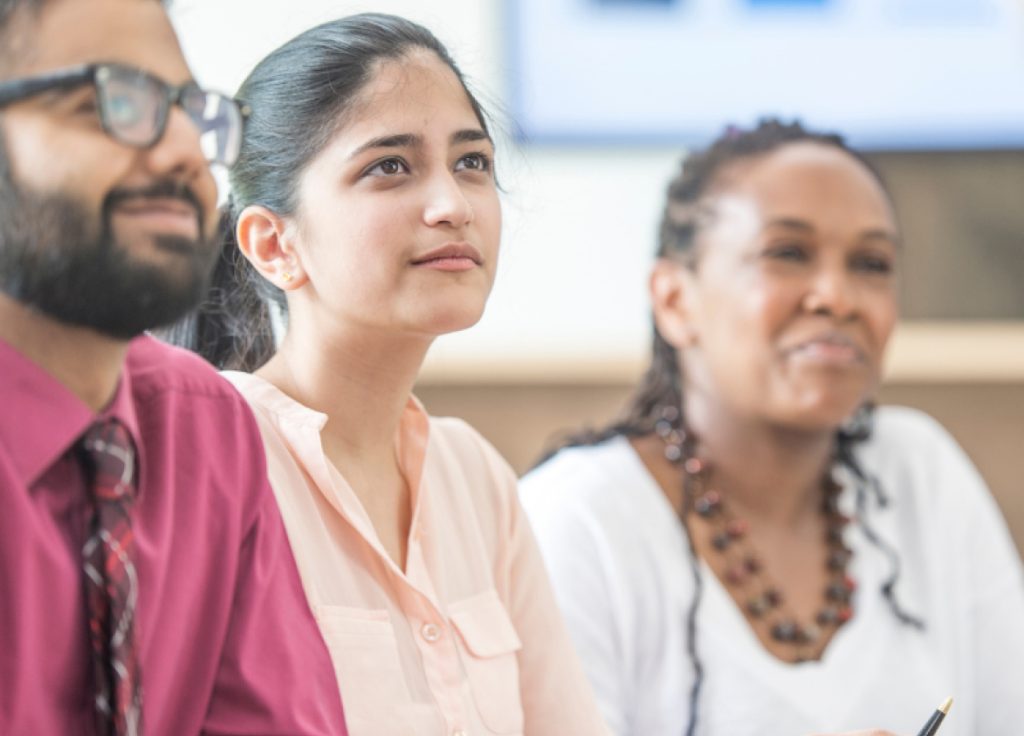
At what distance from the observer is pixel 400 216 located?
40.9 inches

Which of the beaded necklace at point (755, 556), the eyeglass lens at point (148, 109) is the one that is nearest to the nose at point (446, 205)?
the eyeglass lens at point (148, 109)

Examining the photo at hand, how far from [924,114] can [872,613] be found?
4.74ft


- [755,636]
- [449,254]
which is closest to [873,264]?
[755,636]

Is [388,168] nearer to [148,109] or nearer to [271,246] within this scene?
[271,246]

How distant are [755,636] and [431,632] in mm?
589

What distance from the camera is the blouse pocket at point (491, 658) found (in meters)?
1.10

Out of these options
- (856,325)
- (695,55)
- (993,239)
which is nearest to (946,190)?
(993,239)

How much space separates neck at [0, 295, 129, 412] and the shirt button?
347 mm

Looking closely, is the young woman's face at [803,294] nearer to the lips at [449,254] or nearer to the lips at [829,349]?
the lips at [829,349]

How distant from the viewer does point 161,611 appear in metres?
0.86

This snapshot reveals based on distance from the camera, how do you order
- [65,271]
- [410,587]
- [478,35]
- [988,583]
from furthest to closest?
[478,35]
[988,583]
[410,587]
[65,271]

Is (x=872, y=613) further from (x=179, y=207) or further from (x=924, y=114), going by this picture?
(x=924, y=114)

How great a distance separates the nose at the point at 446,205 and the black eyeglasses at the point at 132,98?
0.77 ft

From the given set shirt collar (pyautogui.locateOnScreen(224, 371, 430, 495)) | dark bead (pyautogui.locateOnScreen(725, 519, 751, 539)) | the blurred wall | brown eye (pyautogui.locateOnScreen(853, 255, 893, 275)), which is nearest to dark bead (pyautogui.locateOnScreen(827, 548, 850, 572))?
dark bead (pyautogui.locateOnScreen(725, 519, 751, 539))
